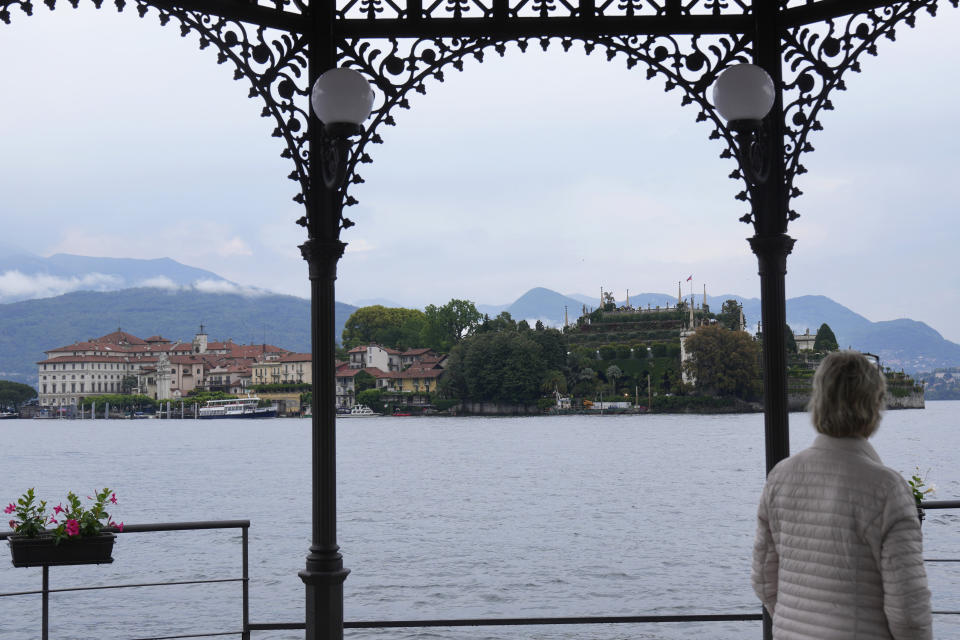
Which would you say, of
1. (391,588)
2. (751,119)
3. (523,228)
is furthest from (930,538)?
(523,228)

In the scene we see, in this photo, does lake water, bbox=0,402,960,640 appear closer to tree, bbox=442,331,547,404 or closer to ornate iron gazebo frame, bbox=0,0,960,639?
ornate iron gazebo frame, bbox=0,0,960,639

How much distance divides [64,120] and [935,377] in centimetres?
14928

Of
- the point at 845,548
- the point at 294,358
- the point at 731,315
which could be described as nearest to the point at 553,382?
the point at 731,315

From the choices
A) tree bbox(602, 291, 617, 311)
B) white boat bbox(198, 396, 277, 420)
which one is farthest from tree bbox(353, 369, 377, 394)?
tree bbox(602, 291, 617, 311)

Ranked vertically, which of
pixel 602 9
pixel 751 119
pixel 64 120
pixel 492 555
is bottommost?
pixel 492 555

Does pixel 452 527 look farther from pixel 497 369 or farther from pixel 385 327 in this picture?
pixel 385 327

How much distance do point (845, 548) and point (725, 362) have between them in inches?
4048

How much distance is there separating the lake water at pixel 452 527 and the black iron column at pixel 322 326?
20.7 ft

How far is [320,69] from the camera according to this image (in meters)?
4.39

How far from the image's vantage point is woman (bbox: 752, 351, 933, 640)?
217 centimetres

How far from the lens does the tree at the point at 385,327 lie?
132 m

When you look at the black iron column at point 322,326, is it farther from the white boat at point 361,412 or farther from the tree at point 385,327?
the tree at point 385,327

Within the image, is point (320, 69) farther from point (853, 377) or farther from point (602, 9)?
point (853, 377)

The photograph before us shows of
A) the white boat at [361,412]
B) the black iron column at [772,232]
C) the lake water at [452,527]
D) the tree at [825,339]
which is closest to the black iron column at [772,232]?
the black iron column at [772,232]
